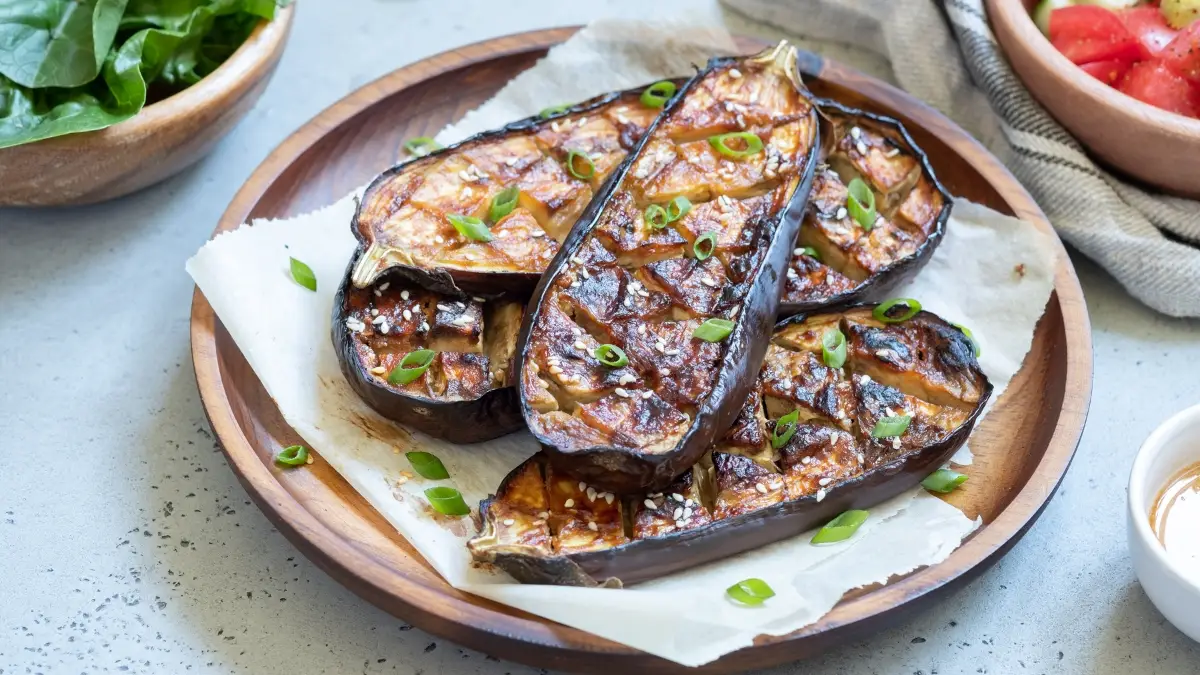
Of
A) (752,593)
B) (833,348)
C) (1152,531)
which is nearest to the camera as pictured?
(752,593)

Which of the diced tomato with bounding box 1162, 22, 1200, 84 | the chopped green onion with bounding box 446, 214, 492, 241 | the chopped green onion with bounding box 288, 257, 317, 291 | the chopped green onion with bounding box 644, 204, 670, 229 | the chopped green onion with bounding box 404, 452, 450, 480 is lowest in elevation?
the chopped green onion with bounding box 404, 452, 450, 480

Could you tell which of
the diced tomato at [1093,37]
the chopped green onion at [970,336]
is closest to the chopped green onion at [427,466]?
the chopped green onion at [970,336]

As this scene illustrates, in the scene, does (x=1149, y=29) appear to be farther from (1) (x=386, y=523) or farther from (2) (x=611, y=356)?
(1) (x=386, y=523)

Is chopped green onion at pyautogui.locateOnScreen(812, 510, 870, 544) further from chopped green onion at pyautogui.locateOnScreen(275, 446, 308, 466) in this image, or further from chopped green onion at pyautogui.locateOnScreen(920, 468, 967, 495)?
chopped green onion at pyautogui.locateOnScreen(275, 446, 308, 466)

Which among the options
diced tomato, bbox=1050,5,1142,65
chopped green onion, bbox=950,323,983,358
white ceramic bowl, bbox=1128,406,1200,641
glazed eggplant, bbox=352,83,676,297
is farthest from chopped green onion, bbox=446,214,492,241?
diced tomato, bbox=1050,5,1142,65

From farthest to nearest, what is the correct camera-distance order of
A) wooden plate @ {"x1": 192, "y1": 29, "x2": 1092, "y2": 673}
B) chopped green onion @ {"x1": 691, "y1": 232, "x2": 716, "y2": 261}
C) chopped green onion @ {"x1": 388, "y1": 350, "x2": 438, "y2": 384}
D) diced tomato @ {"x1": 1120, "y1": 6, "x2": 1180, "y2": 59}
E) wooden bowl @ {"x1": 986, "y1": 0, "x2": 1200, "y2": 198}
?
1. diced tomato @ {"x1": 1120, "y1": 6, "x2": 1180, "y2": 59}
2. wooden bowl @ {"x1": 986, "y1": 0, "x2": 1200, "y2": 198}
3. chopped green onion @ {"x1": 691, "y1": 232, "x2": 716, "y2": 261}
4. chopped green onion @ {"x1": 388, "y1": 350, "x2": 438, "y2": 384}
5. wooden plate @ {"x1": 192, "y1": 29, "x2": 1092, "y2": 673}

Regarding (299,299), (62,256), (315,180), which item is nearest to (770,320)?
(299,299)

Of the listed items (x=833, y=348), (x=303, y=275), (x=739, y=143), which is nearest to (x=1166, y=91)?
(x=739, y=143)
